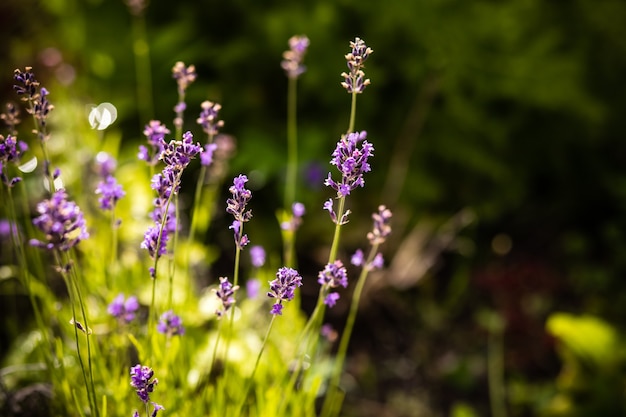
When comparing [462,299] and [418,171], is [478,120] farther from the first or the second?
[462,299]

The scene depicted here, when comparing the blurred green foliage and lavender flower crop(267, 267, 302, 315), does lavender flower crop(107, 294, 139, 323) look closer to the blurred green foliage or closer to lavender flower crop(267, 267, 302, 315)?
lavender flower crop(267, 267, 302, 315)

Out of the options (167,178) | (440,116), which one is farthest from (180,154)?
(440,116)

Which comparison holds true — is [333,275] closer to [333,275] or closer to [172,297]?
[333,275]

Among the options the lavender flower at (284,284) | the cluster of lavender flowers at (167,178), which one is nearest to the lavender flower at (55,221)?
the cluster of lavender flowers at (167,178)

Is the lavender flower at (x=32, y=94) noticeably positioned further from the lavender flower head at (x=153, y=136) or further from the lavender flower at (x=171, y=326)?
the lavender flower at (x=171, y=326)

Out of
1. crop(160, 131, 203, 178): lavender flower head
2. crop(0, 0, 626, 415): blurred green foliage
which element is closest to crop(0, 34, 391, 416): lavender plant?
crop(160, 131, 203, 178): lavender flower head

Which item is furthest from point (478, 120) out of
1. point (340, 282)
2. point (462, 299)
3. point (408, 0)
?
point (340, 282)
